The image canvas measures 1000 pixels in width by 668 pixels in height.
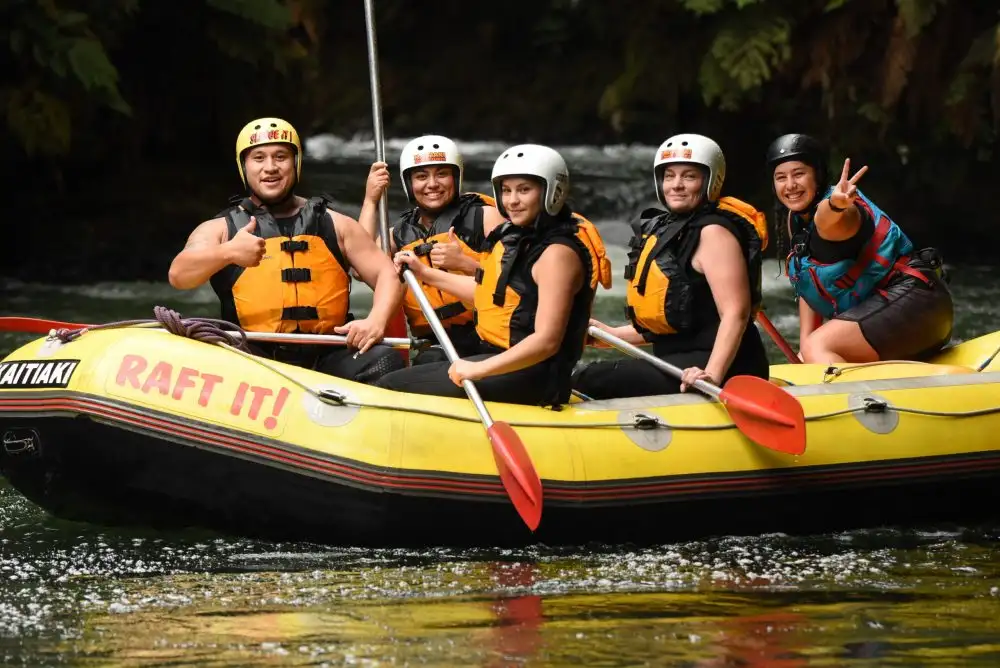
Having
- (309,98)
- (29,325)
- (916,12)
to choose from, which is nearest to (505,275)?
(29,325)

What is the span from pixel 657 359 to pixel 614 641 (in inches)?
62.6

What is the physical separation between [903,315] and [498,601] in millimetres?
2392

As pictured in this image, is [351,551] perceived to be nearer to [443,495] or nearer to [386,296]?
[443,495]

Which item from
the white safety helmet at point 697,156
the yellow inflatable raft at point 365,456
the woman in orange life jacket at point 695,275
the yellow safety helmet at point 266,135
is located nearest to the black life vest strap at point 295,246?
the yellow safety helmet at point 266,135

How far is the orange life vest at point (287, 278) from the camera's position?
5766 millimetres

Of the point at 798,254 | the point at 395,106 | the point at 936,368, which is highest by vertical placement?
the point at 395,106

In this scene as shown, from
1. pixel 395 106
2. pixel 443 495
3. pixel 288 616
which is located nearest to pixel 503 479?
pixel 443 495

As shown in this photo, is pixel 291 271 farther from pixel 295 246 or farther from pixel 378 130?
pixel 378 130

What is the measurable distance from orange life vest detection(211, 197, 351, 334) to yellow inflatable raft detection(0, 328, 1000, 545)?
0.45m

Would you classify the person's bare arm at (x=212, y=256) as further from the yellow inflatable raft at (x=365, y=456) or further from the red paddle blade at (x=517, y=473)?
the red paddle blade at (x=517, y=473)

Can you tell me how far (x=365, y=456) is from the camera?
16.8 ft

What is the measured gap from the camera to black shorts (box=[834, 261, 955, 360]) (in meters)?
6.36

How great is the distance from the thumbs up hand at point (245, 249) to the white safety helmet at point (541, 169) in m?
A: 0.84

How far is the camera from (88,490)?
5.36 metres
